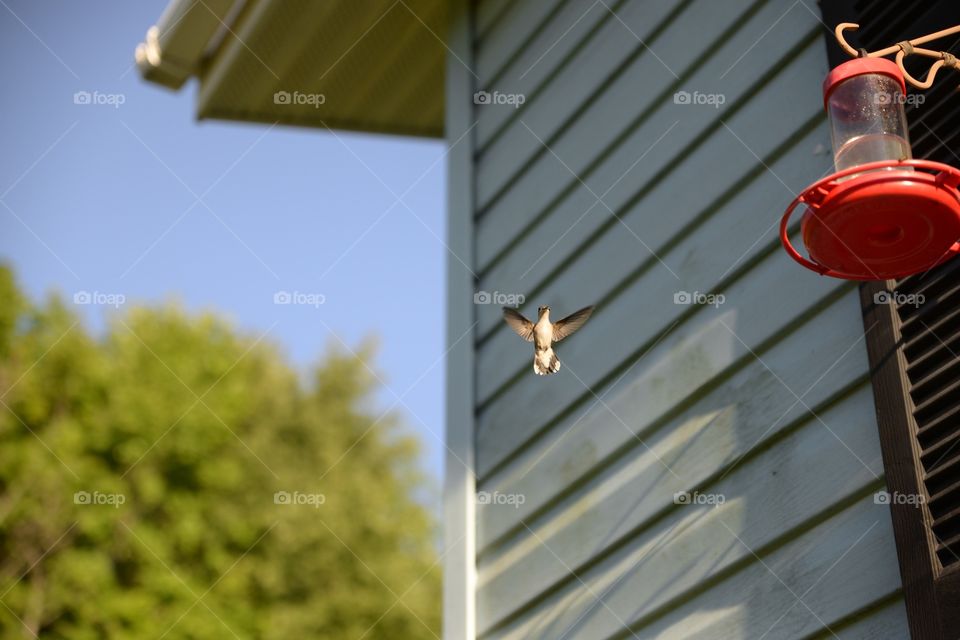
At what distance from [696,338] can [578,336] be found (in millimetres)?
592

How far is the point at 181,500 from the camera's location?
19.5 metres

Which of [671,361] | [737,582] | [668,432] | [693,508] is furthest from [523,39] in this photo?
[737,582]

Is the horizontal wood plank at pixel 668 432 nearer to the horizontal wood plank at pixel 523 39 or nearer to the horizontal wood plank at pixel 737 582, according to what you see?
the horizontal wood plank at pixel 737 582

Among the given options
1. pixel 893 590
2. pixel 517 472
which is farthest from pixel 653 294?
pixel 893 590

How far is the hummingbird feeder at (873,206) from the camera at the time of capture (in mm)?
2055

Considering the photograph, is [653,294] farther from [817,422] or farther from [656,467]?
[817,422]

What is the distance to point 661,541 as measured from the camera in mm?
3305

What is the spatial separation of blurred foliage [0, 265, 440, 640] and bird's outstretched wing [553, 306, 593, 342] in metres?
14.4

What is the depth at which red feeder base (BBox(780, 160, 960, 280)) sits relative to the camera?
80.7 inches

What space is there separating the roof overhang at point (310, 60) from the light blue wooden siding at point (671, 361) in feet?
2.85

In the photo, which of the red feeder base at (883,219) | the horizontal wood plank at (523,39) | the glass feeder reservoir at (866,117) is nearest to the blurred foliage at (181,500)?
the horizontal wood plank at (523,39)

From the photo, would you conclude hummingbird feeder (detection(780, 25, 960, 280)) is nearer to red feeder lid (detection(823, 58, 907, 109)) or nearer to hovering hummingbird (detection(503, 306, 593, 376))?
red feeder lid (detection(823, 58, 907, 109))

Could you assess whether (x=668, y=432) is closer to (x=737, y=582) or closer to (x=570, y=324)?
(x=570, y=324)

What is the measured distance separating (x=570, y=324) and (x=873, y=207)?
1.56 m
